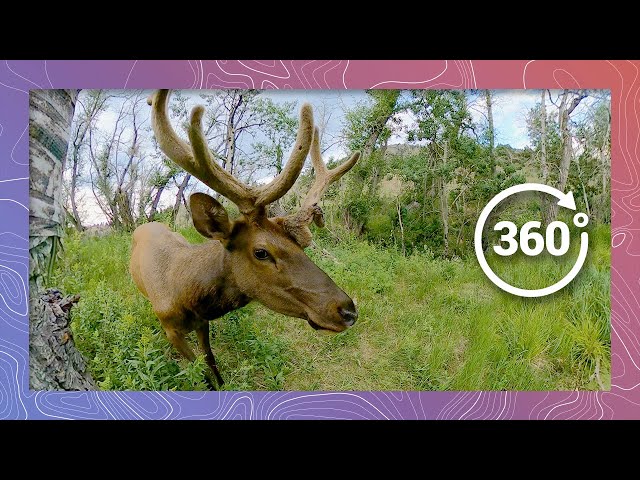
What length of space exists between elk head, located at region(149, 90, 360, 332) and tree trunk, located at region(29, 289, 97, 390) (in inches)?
45.4

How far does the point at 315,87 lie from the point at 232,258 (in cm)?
127

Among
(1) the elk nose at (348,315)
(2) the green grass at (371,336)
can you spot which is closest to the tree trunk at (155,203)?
(2) the green grass at (371,336)

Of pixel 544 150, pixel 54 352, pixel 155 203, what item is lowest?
pixel 54 352

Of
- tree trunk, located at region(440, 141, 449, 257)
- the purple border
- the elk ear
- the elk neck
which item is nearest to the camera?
the elk ear

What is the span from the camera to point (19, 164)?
3.96m

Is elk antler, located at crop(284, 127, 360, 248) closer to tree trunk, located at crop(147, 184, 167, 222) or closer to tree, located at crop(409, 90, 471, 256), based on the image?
tree, located at crop(409, 90, 471, 256)

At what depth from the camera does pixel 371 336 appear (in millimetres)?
4023

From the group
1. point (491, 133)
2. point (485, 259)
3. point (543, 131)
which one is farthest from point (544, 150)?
point (485, 259)

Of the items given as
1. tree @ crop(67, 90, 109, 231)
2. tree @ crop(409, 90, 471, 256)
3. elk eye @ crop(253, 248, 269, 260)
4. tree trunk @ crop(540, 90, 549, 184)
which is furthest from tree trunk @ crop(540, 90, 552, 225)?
tree @ crop(67, 90, 109, 231)

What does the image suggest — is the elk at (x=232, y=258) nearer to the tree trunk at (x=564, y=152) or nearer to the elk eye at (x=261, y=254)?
the elk eye at (x=261, y=254)

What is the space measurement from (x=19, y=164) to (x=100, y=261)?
0.82 meters

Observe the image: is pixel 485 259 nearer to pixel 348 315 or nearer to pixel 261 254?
pixel 348 315

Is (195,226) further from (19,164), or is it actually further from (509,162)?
(509,162)

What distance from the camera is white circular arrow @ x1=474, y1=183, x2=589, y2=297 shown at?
13.2 ft
